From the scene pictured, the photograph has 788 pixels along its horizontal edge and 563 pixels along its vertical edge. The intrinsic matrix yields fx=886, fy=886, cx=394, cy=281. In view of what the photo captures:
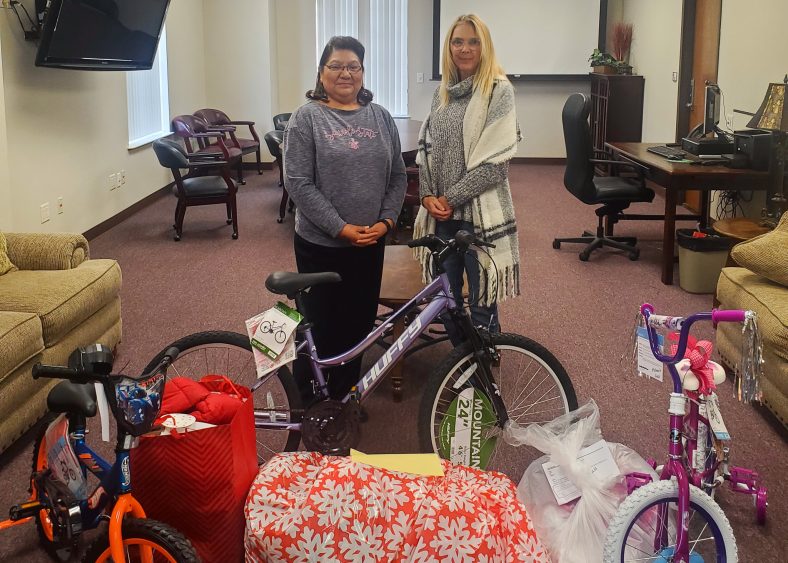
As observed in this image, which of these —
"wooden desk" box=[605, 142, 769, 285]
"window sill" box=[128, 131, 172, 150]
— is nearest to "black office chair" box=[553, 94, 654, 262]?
"wooden desk" box=[605, 142, 769, 285]

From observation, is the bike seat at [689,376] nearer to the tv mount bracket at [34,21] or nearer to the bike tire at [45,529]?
the bike tire at [45,529]

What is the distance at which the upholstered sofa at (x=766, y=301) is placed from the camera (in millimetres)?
2973

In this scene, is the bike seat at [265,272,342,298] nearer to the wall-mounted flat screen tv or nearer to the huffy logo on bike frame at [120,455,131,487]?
the huffy logo on bike frame at [120,455,131,487]

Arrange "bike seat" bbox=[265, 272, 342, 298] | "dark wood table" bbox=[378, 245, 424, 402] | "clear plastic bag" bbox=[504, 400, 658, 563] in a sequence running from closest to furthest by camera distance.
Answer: "clear plastic bag" bbox=[504, 400, 658, 563], "bike seat" bbox=[265, 272, 342, 298], "dark wood table" bbox=[378, 245, 424, 402]

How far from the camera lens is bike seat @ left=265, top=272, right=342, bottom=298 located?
2410mm

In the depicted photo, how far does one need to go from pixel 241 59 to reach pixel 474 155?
278 inches

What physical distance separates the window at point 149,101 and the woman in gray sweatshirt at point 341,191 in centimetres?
494

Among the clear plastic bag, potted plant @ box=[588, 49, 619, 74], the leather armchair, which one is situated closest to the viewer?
the clear plastic bag

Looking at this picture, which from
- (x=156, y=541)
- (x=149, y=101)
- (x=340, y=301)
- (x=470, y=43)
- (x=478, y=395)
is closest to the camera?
(x=156, y=541)

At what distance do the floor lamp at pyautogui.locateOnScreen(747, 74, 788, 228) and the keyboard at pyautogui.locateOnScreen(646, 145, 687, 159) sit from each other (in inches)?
20.0

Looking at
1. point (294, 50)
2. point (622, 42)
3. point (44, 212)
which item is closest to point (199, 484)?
point (44, 212)

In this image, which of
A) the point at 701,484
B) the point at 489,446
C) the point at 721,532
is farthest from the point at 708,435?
the point at 489,446

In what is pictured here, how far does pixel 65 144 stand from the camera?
588 centimetres

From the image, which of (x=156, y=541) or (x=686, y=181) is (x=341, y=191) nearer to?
(x=156, y=541)
